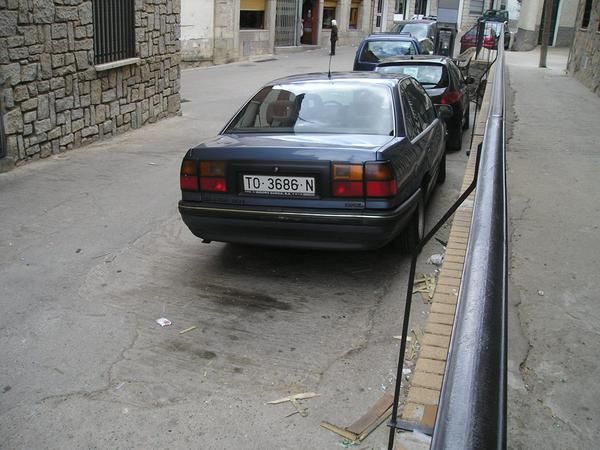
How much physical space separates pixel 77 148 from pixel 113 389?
261 inches

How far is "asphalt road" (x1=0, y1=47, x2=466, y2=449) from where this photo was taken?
309 centimetres

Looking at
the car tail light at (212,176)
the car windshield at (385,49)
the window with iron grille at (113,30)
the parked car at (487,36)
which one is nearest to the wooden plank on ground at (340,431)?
the car tail light at (212,176)

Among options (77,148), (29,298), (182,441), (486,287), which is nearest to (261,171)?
(29,298)

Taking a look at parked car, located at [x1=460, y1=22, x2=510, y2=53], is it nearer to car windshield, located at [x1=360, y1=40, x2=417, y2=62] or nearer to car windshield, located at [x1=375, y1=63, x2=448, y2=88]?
car windshield, located at [x1=360, y1=40, x2=417, y2=62]

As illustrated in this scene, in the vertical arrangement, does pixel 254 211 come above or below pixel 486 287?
below

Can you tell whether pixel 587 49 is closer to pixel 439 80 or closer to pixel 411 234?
pixel 439 80

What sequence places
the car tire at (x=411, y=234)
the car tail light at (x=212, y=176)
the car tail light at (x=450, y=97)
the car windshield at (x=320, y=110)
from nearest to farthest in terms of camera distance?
the car tail light at (x=212, y=176) < the car windshield at (x=320, y=110) < the car tire at (x=411, y=234) < the car tail light at (x=450, y=97)

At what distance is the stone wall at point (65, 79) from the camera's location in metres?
7.77

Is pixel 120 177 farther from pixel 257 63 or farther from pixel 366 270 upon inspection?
pixel 257 63

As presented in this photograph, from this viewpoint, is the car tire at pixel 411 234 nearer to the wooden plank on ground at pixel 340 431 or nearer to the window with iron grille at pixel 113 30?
the wooden plank on ground at pixel 340 431

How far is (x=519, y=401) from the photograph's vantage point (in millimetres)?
3090

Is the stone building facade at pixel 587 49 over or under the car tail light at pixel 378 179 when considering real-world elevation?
over

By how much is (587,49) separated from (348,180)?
15626 mm

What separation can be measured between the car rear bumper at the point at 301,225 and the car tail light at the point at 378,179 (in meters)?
0.13
